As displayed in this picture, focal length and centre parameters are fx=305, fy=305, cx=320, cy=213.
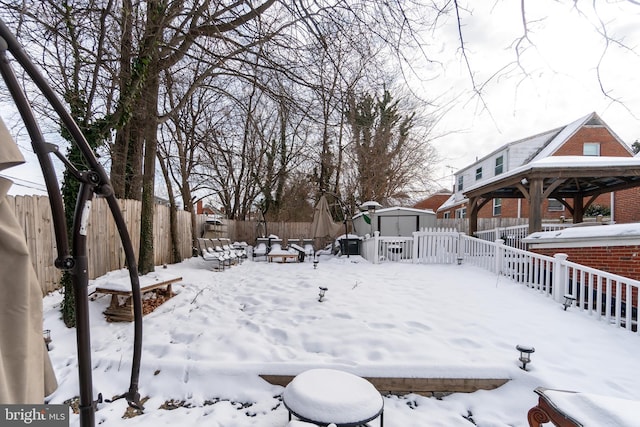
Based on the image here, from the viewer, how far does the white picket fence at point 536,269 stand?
13.6 feet

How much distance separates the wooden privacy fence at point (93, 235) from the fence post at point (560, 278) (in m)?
6.60

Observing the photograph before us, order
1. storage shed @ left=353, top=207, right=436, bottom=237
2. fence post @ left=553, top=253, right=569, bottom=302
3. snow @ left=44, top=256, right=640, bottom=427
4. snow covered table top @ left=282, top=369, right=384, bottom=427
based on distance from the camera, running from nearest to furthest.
Result: 1. snow covered table top @ left=282, top=369, right=384, bottom=427
2. snow @ left=44, top=256, right=640, bottom=427
3. fence post @ left=553, top=253, right=569, bottom=302
4. storage shed @ left=353, top=207, right=436, bottom=237

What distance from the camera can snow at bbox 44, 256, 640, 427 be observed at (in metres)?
2.50

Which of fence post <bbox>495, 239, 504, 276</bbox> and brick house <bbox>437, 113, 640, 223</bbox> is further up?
brick house <bbox>437, 113, 640, 223</bbox>

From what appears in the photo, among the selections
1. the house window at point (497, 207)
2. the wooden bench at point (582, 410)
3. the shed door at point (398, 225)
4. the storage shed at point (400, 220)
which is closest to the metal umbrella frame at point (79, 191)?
the wooden bench at point (582, 410)

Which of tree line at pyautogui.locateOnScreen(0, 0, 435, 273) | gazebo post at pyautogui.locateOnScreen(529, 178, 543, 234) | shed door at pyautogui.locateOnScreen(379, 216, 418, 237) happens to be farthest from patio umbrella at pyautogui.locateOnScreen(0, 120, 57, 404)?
shed door at pyautogui.locateOnScreen(379, 216, 418, 237)

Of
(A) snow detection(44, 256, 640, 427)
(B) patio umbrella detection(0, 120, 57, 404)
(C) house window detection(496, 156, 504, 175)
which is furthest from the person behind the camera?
(C) house window detection(496, 156, 504, 175)

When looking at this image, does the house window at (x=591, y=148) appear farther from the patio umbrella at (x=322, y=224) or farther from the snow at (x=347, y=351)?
the snow at (x=347, y=351)

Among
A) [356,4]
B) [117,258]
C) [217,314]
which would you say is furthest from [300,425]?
[117,258]

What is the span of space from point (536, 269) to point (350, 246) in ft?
19.9

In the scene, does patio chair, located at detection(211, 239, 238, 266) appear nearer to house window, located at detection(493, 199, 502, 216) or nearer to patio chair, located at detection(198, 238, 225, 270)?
patio chair, located at detection(198, 238, 225, 270)

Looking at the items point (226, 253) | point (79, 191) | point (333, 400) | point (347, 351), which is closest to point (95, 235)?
point (226, 253)

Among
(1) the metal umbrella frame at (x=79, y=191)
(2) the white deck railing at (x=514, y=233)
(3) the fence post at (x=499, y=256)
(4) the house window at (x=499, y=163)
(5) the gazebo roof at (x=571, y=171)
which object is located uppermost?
(4) the house window at (x=499, y=163)

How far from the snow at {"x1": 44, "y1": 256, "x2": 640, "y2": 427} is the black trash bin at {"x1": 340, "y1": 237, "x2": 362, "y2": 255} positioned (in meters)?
5.31
